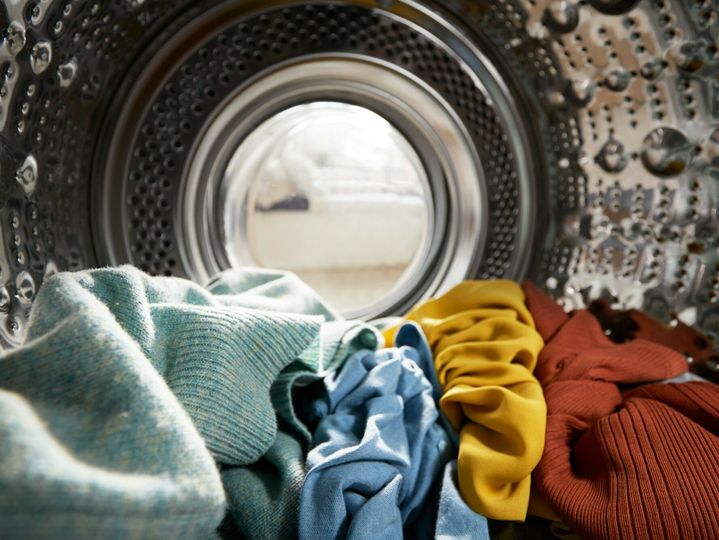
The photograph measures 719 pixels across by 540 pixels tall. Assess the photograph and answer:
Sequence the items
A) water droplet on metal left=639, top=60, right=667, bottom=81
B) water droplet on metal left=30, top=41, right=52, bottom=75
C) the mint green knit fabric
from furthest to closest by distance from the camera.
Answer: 1. water droplet on metal left=639, top=60, right=667, bottom=81
2. water droplet on metal left=30, top=41, right=52, bottom=75
3. the mint green knit fabric

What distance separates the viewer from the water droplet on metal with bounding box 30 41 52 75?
570mm

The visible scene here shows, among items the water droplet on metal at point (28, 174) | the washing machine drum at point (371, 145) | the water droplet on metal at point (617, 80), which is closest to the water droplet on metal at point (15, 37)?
the washing machine drum at point (371, 145)

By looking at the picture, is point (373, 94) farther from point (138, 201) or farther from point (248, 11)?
point (138, 201)

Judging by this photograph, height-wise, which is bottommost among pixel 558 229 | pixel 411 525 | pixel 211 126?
pixel 411 525

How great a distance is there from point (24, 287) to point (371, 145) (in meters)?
0.52

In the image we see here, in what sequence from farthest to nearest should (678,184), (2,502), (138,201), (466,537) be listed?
(138,201)
(678,184)
(466,537)
(2,502)

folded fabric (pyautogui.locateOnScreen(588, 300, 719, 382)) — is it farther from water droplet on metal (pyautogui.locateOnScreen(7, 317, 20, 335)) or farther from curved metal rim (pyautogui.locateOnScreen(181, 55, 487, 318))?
water droplet on metal (pyautogui.locateOnScreen(7, 317, 20, 335))

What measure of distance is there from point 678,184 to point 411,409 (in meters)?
0.40

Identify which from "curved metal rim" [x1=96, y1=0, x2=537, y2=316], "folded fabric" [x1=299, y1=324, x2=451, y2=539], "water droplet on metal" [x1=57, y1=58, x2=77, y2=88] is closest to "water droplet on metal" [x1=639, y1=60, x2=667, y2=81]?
"curved metal rim" [x1=96, y1=0, x2=537, y2=316]

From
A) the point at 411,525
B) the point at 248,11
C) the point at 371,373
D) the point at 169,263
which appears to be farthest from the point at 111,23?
the point at 411,525

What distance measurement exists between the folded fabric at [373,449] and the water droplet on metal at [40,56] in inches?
15.1

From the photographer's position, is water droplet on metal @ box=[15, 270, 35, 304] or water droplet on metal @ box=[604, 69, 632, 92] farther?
water droplet on metal @ box=[604, 69, 632, 92]

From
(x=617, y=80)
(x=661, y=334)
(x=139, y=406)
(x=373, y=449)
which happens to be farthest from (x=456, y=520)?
(x=617, y=80)

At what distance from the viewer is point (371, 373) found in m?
0.59
